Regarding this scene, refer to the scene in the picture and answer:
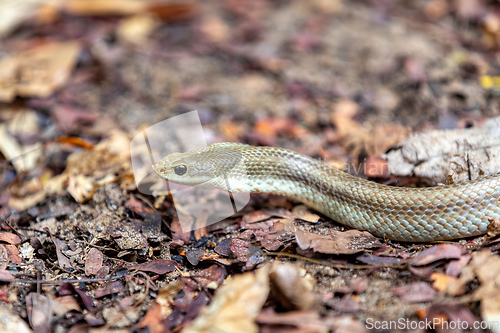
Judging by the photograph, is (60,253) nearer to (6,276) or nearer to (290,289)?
(6,276)

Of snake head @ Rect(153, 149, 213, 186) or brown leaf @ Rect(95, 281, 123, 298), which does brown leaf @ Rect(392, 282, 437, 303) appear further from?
brown leaf @ Rect(95, 281, 123, 298)

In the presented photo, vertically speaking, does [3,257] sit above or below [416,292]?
below

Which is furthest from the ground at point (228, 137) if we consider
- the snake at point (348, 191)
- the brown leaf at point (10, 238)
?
the snake at point (348, 191)

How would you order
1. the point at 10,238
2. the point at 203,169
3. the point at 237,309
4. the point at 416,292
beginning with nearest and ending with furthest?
the point at 237,309, the point at 416,292, the point at 10,238, the point at 203,169

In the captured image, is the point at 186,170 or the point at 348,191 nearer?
the point at 348,191

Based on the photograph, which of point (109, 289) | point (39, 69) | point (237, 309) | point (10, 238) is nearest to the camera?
point (237, 309)

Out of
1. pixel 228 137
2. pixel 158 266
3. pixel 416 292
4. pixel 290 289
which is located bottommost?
pixel 228 137

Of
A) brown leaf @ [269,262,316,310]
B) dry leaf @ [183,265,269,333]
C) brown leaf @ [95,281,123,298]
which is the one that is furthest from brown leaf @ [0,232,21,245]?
brown leaf @ [269,262,316,310]

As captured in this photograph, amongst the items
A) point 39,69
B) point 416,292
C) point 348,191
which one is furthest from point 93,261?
point 39,69

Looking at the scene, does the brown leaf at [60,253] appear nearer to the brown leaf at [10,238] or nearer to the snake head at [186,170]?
the brown leaf at [10,238]
